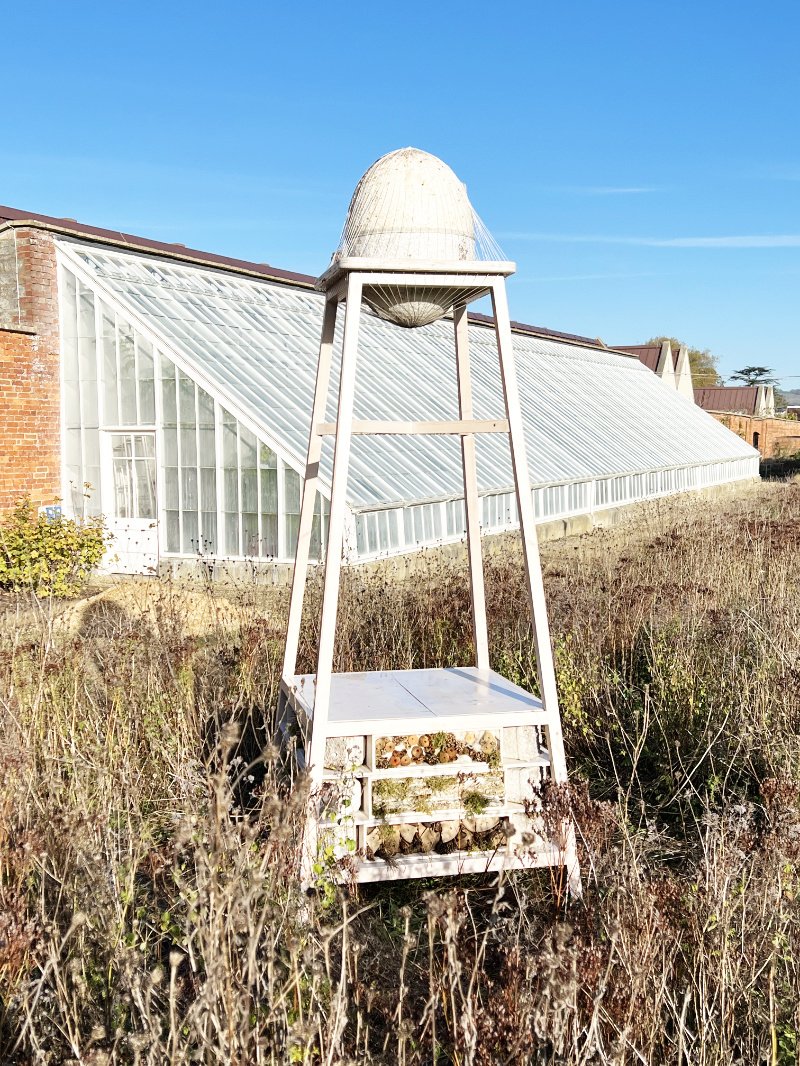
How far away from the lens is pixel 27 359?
14.7 meters

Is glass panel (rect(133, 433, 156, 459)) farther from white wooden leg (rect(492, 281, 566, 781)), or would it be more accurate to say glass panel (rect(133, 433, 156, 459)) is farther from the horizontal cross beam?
white wooden leg (rect(492, 281, 566, 781))

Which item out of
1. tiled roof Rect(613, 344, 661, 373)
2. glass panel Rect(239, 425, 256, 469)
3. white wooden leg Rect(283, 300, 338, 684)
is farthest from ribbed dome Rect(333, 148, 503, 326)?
tiled roof Rect(613, 344, 661, 373)

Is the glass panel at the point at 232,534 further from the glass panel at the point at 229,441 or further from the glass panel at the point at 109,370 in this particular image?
the glass panel at the point at 109,370

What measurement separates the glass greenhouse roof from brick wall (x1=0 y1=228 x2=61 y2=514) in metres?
0.61

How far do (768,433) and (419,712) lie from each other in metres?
52.1

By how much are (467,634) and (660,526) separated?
10329mm

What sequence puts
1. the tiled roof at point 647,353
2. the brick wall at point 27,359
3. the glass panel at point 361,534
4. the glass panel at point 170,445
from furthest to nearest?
1. the tiled roof at point 647,353
2. the brick wall at point 27,359
3. the glass panel at point 170,445
4. the glass panel at point 361,534

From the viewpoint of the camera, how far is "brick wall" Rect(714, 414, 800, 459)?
165ft

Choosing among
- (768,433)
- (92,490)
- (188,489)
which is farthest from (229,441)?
(768,433)

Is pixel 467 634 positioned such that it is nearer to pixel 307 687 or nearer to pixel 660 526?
pixel 307 687

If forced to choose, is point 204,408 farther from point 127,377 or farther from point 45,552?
point 45,552

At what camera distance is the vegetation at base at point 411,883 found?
267cm

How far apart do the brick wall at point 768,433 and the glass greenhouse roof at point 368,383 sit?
25263 mm

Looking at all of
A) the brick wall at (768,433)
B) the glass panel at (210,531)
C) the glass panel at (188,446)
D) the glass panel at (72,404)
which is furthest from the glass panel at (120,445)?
the brick wall at (768,433)
